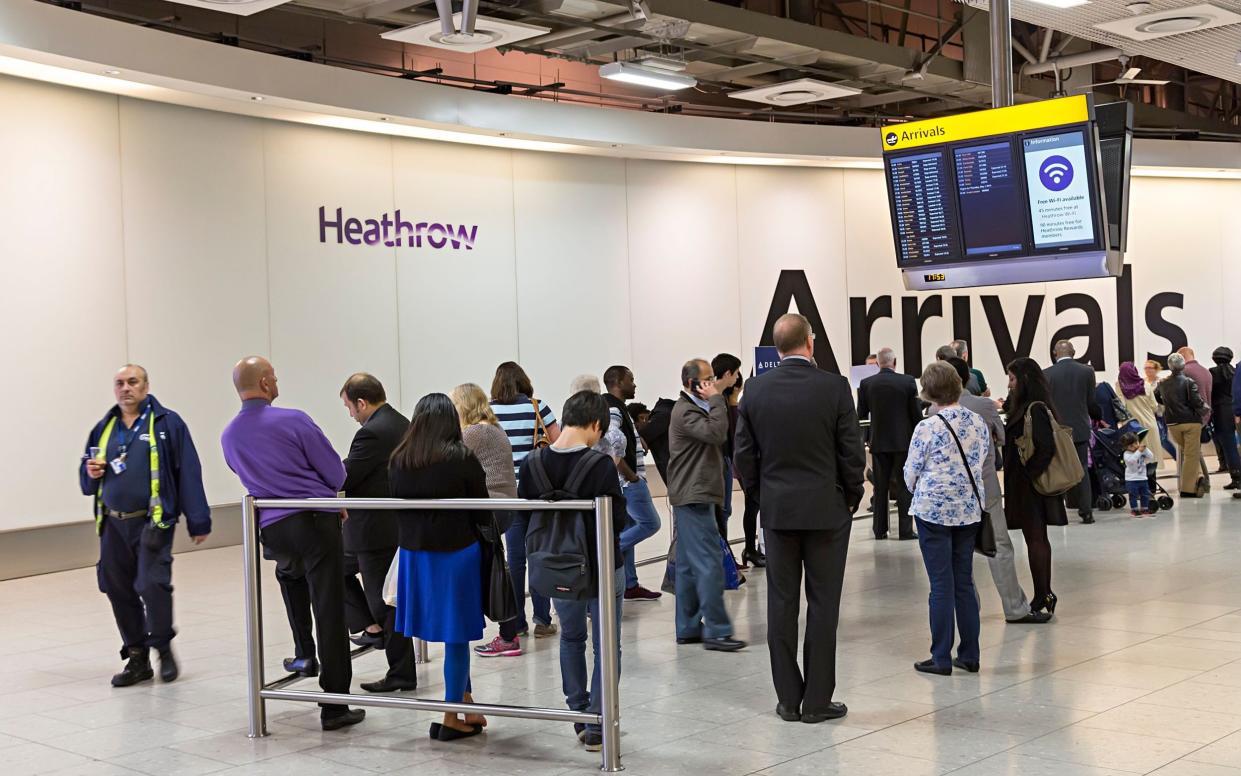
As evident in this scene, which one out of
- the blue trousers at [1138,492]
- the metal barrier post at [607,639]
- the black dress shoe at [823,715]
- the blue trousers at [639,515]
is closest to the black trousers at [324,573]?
the metal barrier post at [607,639]

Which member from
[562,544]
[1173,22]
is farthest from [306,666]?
[1173,22]

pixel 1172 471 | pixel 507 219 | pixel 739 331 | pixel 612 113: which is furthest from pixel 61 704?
pixel 1172 471

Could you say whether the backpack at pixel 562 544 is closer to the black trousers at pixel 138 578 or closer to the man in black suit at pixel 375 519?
the man in black suit at pixel 375 519

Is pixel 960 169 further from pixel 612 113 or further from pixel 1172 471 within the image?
pixel 1172 471

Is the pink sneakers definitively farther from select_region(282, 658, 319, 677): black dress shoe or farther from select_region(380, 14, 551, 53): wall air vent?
select_region(380, 14, 551, 53): wall air vent

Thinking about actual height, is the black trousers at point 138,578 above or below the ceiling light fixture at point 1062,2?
below

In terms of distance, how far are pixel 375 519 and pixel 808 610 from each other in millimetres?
2046

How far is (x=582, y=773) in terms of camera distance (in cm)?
477

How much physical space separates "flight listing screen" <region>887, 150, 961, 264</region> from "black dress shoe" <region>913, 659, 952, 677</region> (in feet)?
11.5

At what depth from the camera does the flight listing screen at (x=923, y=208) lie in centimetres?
875

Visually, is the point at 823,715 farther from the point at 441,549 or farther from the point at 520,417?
the point at 520,417

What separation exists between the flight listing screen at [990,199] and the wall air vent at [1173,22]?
2867mm

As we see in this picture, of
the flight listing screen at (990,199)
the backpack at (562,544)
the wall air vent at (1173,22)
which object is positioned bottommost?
the backpack at (562,544)

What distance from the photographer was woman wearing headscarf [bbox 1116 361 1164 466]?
1348 cm
